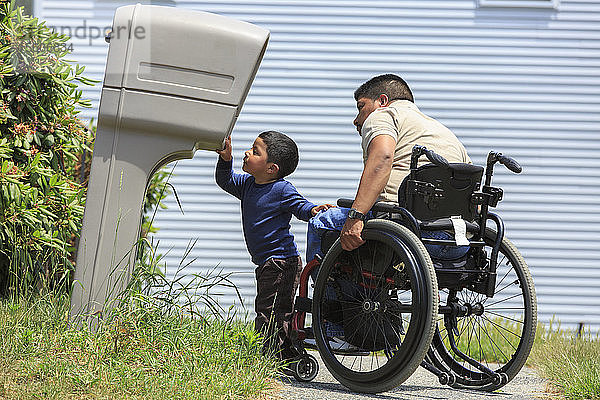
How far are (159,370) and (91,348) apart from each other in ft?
0.87

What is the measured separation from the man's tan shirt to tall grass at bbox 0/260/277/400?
3.05 ft

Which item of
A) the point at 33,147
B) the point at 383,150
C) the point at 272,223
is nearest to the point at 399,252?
the point at 383,150

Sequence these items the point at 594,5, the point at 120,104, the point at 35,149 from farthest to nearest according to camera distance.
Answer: the point at 594,5 < the point at 35,149 < the point at 120,104

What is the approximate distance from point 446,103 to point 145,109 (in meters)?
4.58

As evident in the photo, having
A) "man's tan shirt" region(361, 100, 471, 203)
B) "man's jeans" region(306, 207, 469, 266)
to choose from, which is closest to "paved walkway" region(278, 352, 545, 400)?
"man's jeans" region(306, 207, 469, 266)

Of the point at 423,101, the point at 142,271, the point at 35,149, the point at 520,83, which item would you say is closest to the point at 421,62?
the point at 423,101

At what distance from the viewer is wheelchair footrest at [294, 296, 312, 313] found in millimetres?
3301

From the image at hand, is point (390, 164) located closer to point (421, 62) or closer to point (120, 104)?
point (120, 104)

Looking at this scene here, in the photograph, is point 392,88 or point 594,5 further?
point 594,5

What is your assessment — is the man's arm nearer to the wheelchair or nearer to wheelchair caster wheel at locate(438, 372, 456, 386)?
the wheelchair

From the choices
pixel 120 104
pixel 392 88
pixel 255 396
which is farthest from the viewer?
pixel 392 88

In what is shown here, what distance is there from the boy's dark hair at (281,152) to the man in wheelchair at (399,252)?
45 cm

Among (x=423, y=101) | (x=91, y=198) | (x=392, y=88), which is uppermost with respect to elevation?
(x=423, y=101)

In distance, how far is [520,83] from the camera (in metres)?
7.08
